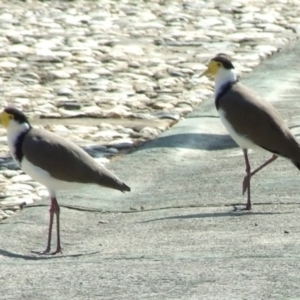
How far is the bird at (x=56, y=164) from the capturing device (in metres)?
7.45

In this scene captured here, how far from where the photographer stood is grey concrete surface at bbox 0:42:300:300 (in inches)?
239

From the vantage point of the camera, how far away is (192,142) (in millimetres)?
10594

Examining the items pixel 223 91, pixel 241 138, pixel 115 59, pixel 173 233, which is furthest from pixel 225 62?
pixel 115 59

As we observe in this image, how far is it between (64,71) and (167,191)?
490cm

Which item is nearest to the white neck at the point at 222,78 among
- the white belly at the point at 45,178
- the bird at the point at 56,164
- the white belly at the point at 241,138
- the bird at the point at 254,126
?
the bird at the point at 254,126

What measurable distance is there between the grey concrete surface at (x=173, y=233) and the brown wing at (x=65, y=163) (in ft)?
1.44

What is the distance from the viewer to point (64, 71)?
44.6ft

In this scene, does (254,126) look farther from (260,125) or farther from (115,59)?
→ (115,59)

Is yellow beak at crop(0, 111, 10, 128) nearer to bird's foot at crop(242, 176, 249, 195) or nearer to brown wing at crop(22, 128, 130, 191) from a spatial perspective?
brown wing at crop(22, 128, 130, 191)

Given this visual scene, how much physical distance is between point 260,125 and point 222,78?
75 centimetres

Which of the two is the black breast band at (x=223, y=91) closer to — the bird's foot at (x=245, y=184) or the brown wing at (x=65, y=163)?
the bird's foot at (x=245, y=184)

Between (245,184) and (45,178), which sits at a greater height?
(45,178)

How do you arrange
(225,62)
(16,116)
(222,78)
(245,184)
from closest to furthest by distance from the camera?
(16,116) → (245,184) → (222,78) → (225,62)

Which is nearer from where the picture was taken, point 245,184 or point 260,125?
point 260,125
